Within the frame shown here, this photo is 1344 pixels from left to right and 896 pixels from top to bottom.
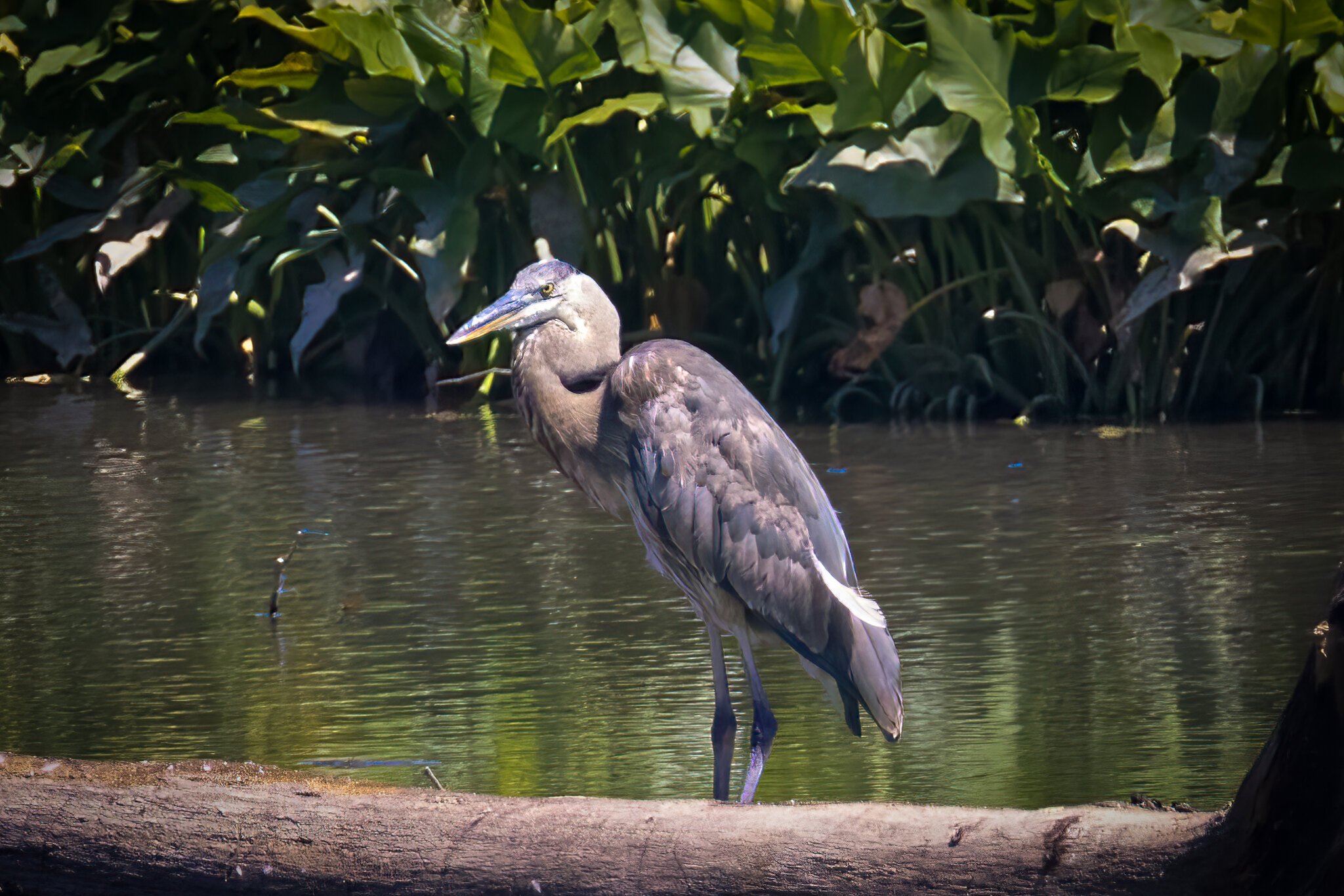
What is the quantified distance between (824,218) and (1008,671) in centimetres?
409

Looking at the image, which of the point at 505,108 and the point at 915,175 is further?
the point at 505,108

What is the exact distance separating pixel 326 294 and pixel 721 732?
6014 mm

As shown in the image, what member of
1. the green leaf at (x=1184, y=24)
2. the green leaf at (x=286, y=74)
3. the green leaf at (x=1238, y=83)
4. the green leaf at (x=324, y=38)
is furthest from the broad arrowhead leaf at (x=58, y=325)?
the green leaf at (x=1238, y=83)

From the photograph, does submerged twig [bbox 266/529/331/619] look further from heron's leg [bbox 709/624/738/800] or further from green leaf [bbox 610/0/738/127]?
green leaf [bbox 610/0/738/127]

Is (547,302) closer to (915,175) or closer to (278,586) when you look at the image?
(278,586)

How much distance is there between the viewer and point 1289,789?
2.12 metres

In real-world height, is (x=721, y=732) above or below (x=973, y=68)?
below

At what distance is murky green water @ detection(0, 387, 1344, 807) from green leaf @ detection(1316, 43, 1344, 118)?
4.21ft

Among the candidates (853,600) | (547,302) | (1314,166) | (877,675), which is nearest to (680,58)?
(1314,166)

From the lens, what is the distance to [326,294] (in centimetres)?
891

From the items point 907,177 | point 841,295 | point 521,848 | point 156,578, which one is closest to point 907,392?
point 841,295

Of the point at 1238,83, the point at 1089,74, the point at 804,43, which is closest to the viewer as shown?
the point at 1238,83

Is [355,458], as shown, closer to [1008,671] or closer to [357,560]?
[357,560]

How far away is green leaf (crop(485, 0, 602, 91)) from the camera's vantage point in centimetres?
762
